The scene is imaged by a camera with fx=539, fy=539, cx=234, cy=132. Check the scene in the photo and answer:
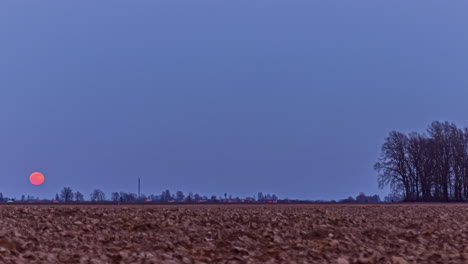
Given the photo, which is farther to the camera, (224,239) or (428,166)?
(428,166)

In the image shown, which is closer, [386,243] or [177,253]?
Result: [177,253]

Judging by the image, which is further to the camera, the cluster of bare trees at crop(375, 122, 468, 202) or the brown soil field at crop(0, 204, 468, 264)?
the cluster of bare trees at crop(375, 122, 468, 202)

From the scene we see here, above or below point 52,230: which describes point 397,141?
above

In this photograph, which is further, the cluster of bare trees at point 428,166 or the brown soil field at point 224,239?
the cluster of bare trees at point 428,166

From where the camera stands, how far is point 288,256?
14.3m

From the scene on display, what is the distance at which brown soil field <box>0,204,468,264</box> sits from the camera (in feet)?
45.8

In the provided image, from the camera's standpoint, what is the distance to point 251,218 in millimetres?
23797

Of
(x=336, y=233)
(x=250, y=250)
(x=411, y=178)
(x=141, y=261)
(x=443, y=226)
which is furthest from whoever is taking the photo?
(x=411, y=178)

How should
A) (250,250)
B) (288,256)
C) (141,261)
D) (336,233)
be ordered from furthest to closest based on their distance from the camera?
(336,233), (250,250), (288,256), (141,261)

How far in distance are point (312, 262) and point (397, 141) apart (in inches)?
2928

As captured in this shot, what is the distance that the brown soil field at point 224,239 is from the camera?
549 inches

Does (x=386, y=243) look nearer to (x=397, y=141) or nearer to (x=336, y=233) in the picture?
(x=336, y=233)

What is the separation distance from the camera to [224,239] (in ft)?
59.4

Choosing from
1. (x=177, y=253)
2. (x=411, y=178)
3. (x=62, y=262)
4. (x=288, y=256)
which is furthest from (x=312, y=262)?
(x=411, y=178)
